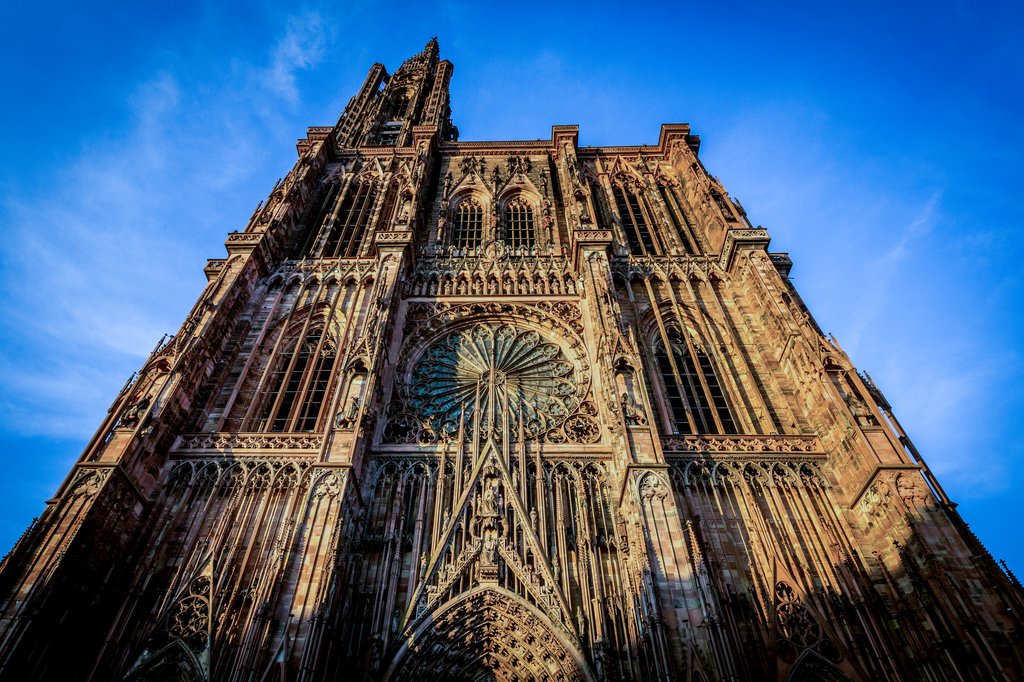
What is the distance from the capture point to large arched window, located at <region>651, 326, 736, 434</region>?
48.6ft

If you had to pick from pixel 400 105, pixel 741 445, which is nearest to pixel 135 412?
pixel 741 445

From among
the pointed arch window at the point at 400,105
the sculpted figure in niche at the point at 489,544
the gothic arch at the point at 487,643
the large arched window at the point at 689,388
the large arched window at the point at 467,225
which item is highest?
the pointed arch window at the point at 400,105

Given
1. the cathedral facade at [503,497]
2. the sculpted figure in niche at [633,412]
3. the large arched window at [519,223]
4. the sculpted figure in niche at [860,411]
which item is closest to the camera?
the cathedral facade at [503,497]

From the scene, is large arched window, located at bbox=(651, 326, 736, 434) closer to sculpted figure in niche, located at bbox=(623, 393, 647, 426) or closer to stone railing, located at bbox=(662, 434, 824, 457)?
stone railing, located at bbox=(662, 434, 824, 457)

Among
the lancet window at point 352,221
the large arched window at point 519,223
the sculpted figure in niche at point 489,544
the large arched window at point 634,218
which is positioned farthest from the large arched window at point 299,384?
the large arched window at point 634,218

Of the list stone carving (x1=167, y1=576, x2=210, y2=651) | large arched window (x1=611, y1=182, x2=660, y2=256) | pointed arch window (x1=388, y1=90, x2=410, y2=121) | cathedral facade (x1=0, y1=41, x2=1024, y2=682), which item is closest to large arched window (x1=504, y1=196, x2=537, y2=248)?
cathedral facade (x1=0, y1=41, x2=1024, y2=682)

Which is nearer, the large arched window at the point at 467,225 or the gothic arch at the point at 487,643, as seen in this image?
the gothic arch at the point at 487,643

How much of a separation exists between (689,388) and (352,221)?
587 inches

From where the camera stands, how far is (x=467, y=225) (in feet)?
75.5

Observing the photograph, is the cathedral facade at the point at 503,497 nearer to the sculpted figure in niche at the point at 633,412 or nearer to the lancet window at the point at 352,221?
the sculpted figure in niche at the point at 633,412

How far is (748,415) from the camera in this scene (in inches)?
582

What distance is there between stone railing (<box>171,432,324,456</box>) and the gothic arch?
5.19m

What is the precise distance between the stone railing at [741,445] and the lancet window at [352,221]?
13.4 metres

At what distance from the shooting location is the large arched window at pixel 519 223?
72.5ft
